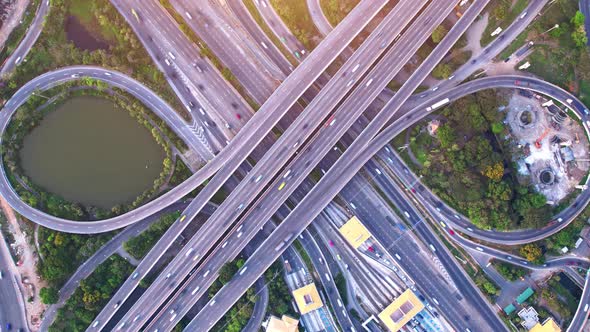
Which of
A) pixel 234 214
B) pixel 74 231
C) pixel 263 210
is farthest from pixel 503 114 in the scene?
pixel 74 231

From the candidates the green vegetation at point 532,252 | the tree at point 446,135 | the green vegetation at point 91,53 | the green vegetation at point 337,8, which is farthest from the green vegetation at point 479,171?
the green vegetation at point 91,53

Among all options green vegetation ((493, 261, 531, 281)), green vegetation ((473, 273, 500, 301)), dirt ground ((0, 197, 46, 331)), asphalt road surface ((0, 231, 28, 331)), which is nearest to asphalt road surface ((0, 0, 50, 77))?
dirt ground ((0, 197, 46, 331))

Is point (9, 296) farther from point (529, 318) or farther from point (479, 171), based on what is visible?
point (529, 318)

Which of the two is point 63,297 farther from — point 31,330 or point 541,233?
point 541,233

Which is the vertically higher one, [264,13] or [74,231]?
[264,13]

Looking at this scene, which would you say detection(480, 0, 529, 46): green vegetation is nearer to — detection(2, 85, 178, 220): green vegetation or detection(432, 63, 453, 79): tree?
detection(432, 63, 453, 79): tree

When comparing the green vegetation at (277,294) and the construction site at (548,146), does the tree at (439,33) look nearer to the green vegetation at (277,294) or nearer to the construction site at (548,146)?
the construction site at (548,146)

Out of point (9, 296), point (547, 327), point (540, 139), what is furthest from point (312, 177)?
point (9, 296)
